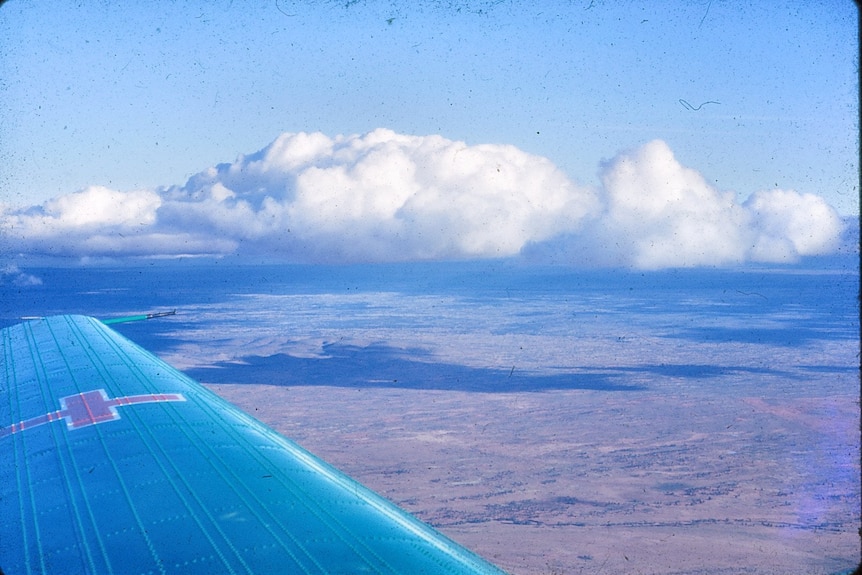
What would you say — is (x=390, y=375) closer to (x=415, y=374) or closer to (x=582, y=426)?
(x=415, y=374)

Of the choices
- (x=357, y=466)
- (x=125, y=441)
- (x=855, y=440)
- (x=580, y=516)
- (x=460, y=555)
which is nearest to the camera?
(x=460, y=555)

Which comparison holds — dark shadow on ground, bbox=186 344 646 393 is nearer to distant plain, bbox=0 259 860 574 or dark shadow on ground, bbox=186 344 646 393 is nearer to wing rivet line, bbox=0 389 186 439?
distant plain, bbox=0 259 860 574

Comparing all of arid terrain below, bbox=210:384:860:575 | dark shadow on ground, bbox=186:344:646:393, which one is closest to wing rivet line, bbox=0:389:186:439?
arid terrain below, bbox=210:384:860:575

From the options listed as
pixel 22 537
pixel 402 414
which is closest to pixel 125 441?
pixel 22 537

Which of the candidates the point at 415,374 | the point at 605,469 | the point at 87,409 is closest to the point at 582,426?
the point at 605,469

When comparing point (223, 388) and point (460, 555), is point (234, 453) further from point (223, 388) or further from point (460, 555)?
point (223, 388)
